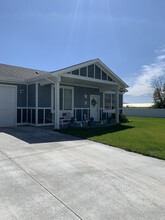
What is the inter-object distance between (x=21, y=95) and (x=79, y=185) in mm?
10239

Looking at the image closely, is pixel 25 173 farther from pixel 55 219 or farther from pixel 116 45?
pixel 116 45

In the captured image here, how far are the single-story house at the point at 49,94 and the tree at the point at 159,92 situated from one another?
24.2 metres

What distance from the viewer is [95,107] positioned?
1725 centimetres

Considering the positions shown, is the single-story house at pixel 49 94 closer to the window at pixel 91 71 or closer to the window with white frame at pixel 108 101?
the window at pixel 91 71

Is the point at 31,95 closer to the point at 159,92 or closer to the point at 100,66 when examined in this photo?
the point at 100,66

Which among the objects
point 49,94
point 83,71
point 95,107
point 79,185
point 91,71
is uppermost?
point 91,71

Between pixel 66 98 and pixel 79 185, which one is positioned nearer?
pixel 79 185

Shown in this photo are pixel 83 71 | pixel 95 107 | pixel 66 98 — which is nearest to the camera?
pixel 83 71

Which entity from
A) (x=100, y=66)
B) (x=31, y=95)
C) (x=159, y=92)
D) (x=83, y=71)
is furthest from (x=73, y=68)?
(x=159, y=92)

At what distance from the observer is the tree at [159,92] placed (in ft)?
124

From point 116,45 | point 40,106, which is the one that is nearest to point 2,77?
point 40,106

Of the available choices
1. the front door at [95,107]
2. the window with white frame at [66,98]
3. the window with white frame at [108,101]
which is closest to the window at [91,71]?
the window with white frame at [66,98]

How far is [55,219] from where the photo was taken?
9.12 ft

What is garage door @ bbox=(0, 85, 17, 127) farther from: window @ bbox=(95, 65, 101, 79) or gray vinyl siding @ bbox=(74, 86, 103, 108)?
window @ bbox=(95, 65, 101, 79)
